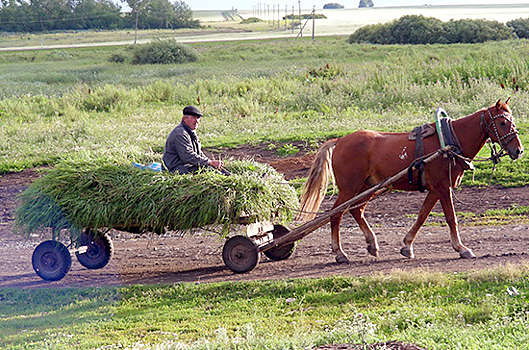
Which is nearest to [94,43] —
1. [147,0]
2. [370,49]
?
[147,0]

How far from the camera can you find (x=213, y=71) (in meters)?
38.9

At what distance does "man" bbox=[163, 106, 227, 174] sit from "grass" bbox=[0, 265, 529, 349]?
1.78m

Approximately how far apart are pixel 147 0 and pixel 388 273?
103687 millimetres

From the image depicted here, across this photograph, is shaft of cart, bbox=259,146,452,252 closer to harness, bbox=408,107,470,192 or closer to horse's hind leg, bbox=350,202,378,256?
harness, bbox=408,107,470,192

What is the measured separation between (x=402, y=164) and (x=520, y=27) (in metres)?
61.4

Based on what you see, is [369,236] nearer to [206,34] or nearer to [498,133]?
[498,133]

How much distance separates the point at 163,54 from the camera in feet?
164

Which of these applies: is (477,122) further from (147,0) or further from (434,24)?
(147,0)

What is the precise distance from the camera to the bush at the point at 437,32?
5550 cm

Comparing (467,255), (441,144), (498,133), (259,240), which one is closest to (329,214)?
(259,240)

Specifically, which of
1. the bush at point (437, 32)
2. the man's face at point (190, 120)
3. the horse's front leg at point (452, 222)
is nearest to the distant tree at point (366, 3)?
the bush at point (437, 32)

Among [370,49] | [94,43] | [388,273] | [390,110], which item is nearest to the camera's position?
[388,273]

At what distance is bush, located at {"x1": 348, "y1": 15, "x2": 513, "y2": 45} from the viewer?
55.5 m

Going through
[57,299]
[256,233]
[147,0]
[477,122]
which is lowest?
[57,299]
